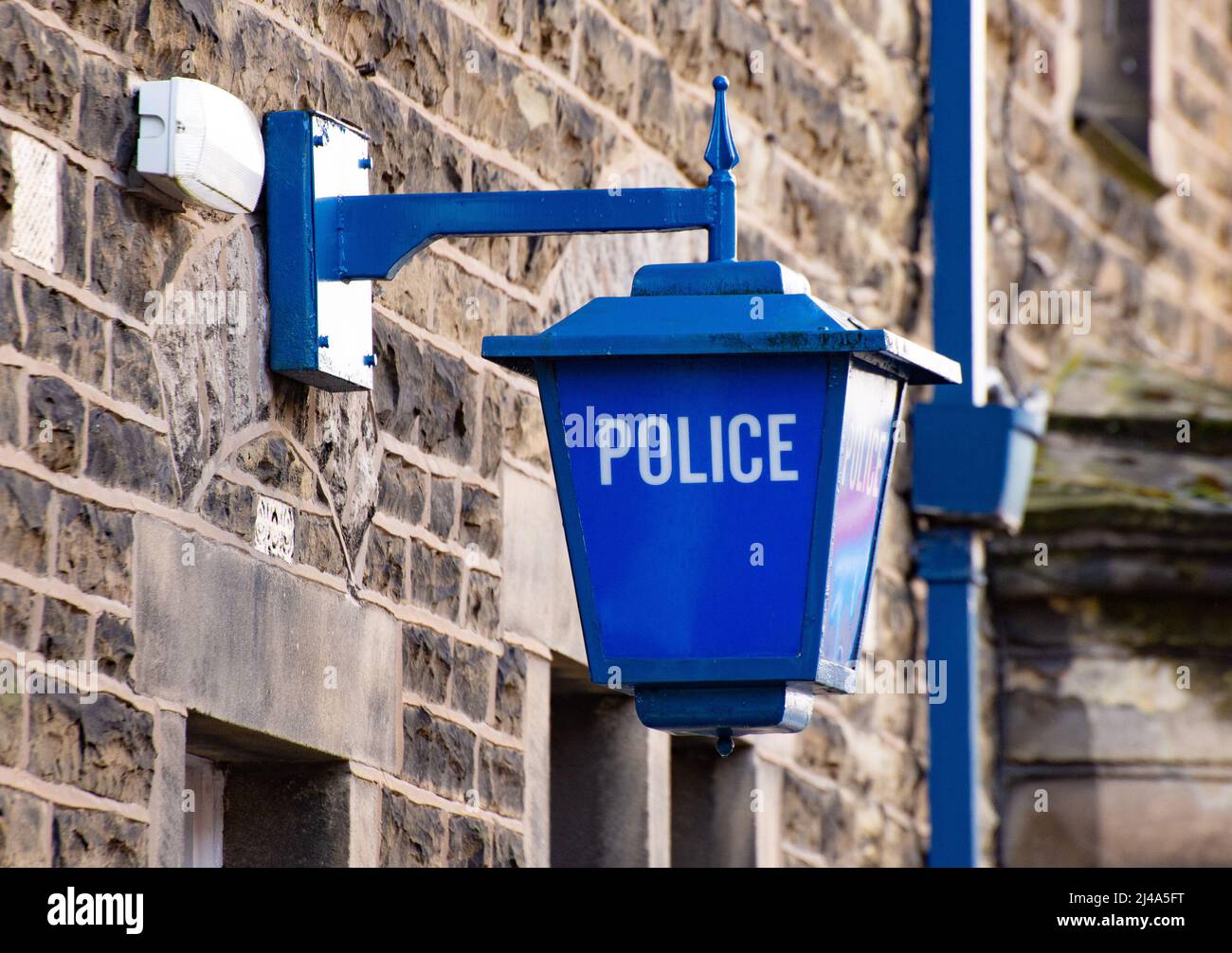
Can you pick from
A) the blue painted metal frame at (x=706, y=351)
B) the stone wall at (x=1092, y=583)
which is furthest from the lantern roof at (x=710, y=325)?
the stone wall at (x=1092, y=583)

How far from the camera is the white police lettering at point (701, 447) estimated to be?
12.6 feet

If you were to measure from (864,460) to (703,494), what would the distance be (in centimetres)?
27

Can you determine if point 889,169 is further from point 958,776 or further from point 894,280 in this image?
point 958,776

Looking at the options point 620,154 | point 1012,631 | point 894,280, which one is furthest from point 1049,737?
point 620,154

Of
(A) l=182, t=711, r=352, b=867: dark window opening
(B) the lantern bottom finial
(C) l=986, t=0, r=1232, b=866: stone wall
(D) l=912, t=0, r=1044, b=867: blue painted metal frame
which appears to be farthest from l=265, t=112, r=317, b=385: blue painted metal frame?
(C) l=986, t=0, r=1232, b=866: stone wall

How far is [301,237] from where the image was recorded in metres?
4.38

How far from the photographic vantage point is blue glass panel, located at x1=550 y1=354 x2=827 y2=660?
3816 mm

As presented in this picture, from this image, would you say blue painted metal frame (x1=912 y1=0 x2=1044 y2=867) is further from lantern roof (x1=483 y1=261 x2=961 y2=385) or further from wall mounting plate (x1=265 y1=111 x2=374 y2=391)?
lantern roof (x1=483 y1=261 x2=961 y2=385)

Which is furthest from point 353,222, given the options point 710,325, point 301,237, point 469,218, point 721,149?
point 710,325

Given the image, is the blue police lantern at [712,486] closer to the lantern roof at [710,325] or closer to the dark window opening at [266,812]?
the lantern roof at [710,325]

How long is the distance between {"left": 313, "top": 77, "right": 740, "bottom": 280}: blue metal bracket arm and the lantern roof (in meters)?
0.08

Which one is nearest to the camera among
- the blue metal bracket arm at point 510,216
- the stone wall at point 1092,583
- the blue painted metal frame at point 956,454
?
the blue metal bracket arm at point 510,216

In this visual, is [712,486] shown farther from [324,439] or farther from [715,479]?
[324,439]

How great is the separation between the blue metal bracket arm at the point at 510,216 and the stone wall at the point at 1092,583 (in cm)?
418
